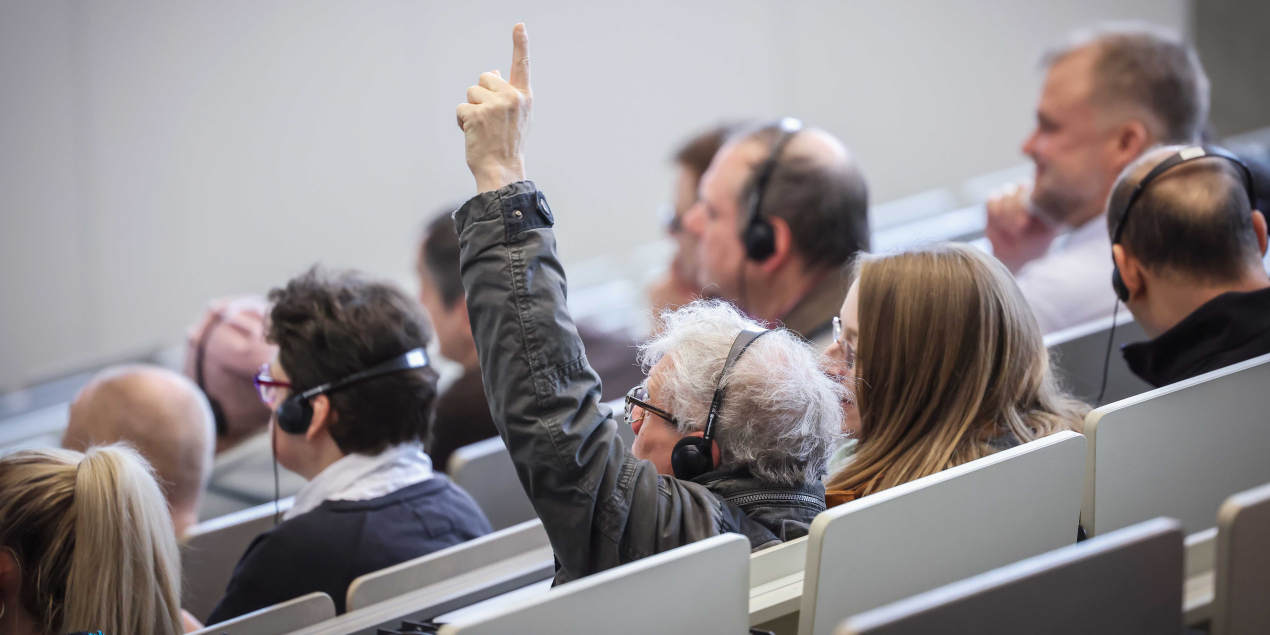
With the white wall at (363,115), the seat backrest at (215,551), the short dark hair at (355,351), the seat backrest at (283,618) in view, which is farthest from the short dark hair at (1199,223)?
the white wall at (363,115)

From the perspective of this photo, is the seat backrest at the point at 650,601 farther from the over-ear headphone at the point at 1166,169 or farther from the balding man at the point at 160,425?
the balding man at the point at 160,425

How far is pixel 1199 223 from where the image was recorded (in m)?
1.69

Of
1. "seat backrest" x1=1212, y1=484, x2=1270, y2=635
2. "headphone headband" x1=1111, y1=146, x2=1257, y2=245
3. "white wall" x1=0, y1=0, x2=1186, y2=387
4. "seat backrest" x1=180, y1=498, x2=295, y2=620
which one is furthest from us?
"white wall" x1=0, y1=0, x2=1186, y2=387

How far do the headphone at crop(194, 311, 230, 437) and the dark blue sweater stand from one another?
970 mm

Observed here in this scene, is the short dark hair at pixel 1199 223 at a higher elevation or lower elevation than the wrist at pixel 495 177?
lower

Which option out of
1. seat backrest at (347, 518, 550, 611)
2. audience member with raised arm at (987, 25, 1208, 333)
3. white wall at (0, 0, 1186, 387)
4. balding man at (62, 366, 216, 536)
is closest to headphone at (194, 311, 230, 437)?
balding man at (62, 366, 216, 536)

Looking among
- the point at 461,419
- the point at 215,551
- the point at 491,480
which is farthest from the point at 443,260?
the point at 215,551

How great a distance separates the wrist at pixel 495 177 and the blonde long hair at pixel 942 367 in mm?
609

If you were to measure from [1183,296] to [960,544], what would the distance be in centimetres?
82

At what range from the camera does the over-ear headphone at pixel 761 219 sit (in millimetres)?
2406

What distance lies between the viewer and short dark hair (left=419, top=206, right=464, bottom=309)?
2.79 m

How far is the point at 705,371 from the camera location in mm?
1320

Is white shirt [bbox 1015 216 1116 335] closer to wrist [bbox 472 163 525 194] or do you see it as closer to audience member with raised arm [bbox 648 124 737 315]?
audience member with raised arm [bbox 648 124 737 315]

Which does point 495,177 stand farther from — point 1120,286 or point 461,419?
point 461,419
